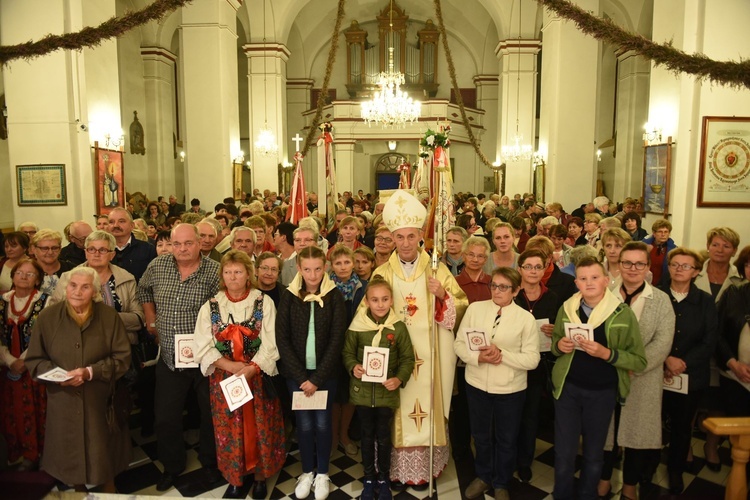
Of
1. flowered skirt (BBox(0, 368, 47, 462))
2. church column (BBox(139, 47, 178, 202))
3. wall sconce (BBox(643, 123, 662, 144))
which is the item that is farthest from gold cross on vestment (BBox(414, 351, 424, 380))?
church column (BBox(139, 47, 178, 202))

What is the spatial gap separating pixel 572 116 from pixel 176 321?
11427 millimetres

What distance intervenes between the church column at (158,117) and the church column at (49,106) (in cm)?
1083

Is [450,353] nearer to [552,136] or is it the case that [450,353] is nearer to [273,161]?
[552,136]

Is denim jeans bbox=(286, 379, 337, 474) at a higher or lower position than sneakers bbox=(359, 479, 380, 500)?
higher

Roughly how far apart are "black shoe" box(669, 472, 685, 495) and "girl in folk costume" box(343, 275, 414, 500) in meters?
2.12

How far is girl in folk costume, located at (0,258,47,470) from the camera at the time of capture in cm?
418

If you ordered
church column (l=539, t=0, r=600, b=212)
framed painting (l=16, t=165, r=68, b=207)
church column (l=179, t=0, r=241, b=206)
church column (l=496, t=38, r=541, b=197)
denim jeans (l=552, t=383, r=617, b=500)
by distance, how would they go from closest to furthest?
denim jeans (l=552, t=383, r=617, b=500) < framed painting (l=16, t=165, r=68, b=207) < church column (l=539, t=0, r=600, b=212) < church column (l=179, t=0, r=241, b=206) < church column (l=496, t=38, r=541, b=197)

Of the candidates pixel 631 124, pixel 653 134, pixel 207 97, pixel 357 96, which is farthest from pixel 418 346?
pixel 357 96

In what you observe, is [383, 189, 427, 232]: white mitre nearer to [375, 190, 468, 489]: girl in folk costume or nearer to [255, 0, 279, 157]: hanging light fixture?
[375, 190, 468, 489]: girl in folk costume

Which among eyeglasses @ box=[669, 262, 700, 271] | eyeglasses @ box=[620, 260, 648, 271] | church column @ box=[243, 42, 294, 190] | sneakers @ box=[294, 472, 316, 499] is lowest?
sneakers @ box=[294, 472, 316, 499]

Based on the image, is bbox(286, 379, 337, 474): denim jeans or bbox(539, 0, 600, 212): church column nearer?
bbox(286, 379, 337, 474): denim jeans

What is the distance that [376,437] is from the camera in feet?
13.1

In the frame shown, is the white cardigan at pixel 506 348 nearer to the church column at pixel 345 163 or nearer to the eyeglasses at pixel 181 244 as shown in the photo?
the eyeglasses at pixel 181 244

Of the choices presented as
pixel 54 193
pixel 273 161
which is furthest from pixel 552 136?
pixel 54 193
